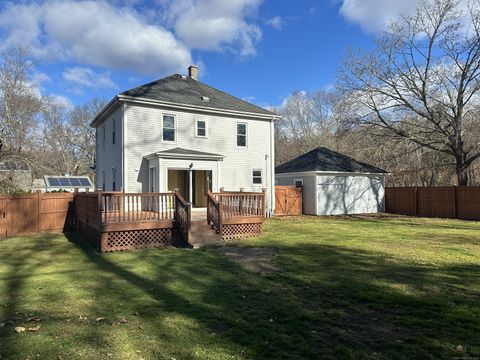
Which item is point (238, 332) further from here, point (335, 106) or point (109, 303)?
point (335, 106)

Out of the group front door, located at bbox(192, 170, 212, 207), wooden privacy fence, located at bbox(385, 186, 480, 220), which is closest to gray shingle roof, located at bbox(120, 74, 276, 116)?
front door, located at bbox(192, 170, 212, 207)

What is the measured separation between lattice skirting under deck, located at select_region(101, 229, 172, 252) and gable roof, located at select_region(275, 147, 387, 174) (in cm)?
1321

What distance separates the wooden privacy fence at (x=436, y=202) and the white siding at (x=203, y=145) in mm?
9769

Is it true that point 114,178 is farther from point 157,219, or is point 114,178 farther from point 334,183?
point 334,183

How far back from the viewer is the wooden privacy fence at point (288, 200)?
69.7 feet

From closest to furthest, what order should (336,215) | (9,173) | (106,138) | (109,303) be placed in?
(109,303) → (106,138) → (9,173) → (336,215)

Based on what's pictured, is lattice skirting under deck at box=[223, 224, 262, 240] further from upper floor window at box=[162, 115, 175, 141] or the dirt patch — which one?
upper floor window at box=[162, 115, 175, 141]

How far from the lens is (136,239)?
10.5 metres

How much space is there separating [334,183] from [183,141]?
1036 cm

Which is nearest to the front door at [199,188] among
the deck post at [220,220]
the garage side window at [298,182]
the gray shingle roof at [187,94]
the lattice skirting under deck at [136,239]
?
the gray shingle roof at [187,94]

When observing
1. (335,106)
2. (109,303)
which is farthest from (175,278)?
(335,106)

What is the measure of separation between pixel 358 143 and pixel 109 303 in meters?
23.0

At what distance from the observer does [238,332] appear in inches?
167

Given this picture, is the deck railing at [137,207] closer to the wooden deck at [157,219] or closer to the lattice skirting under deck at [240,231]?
the wooden deck at [157,219]
